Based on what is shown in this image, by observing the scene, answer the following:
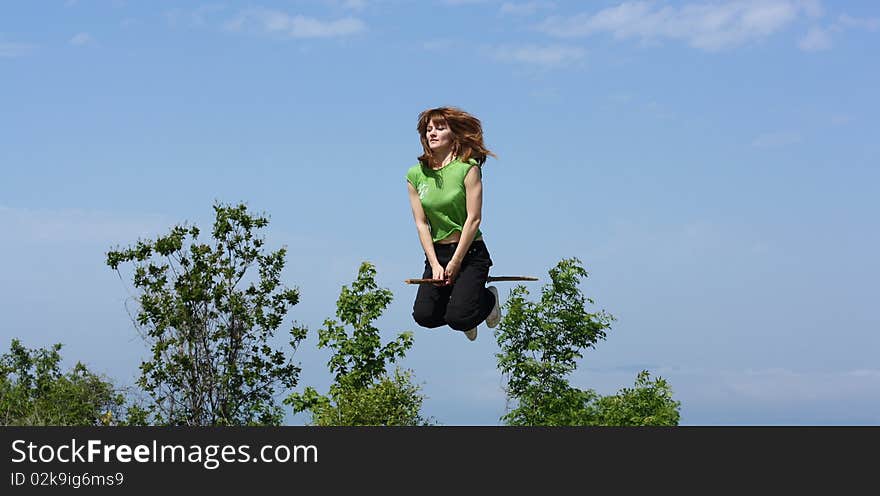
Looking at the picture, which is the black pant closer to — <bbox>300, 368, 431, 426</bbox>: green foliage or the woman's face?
the woman's face

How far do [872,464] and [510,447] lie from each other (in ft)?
8.31

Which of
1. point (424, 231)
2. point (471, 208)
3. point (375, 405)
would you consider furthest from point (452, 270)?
point (375, 405)

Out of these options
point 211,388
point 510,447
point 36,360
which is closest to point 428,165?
point 510,447

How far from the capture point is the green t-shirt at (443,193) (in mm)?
7574

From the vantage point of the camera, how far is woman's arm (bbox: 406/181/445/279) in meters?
7.68

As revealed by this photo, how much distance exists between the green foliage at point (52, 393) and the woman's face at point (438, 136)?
1405cm

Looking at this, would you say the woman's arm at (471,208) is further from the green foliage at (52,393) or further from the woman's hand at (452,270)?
the green foliage at (52,393)

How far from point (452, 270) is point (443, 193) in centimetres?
53

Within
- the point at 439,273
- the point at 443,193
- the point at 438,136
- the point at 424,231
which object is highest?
the point at 438,136

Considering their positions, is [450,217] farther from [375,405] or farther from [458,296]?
[375,405]

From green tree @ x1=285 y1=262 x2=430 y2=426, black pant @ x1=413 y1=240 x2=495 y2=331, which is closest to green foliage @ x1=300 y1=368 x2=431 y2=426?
green tree @ x1=285 y1=262 x2=430 y2=426

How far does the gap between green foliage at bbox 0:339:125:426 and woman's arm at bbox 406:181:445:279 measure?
45.2 ft

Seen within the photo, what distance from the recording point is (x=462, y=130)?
7590 mm

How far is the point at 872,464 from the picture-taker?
791 cm
